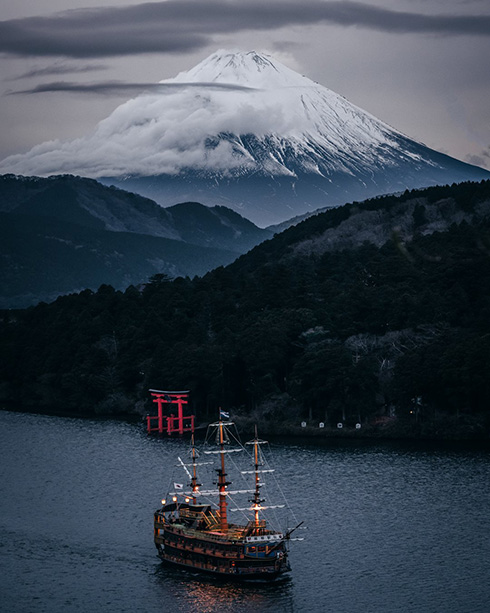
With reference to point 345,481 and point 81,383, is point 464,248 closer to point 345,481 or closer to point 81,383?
point 81,383

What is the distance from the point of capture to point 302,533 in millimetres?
53844

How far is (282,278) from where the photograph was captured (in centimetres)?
11012

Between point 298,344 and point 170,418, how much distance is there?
42.5 feet

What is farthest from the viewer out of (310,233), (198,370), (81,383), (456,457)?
(310,233)

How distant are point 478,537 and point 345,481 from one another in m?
12.8

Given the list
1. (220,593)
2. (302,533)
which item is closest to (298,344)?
(302,533)

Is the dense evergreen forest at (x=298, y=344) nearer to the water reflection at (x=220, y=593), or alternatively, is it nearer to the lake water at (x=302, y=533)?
the lake water at (x=302, y=533)

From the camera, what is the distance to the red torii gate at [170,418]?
85.4 meters

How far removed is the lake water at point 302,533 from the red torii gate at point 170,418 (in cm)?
587

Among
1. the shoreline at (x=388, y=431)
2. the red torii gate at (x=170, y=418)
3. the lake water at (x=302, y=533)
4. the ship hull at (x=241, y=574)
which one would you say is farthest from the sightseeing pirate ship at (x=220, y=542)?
the red torii gate at (x=170, y=418)

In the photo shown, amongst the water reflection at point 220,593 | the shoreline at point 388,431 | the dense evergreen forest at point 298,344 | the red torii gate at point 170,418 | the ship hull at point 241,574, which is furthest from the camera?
the red torii gate at point 170,418

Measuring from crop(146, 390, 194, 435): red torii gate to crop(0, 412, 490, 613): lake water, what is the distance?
5.87 meters

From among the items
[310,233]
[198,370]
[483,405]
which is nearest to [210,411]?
[198,370]

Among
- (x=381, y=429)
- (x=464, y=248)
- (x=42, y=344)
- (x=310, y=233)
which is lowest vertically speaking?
(x=381, y=429)
